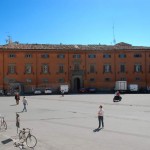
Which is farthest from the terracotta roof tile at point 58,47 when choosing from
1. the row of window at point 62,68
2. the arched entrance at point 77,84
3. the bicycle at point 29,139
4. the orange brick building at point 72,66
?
the bicycle at point 29,139

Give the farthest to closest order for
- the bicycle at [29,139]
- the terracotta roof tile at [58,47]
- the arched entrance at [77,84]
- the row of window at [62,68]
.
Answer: the arched entrance at [77,84] → the terracotta roof tile at [58,47] → the row of window at [62,68] → the bicycle at [29,139]

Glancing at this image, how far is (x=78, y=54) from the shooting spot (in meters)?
67.8

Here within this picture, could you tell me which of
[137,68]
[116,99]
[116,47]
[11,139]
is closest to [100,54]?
[116,47]

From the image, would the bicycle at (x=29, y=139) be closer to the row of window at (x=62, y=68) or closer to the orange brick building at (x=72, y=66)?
the orange brick building at (x=72, y=66)

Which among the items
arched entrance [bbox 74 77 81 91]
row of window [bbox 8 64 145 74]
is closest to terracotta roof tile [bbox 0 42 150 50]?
row of window [bbox 8 64 145 74]

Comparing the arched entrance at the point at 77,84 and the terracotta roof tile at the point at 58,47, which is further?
the arched entrance at the point at 77,84

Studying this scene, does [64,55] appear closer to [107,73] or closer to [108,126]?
[107,73]

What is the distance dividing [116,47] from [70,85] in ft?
43.7

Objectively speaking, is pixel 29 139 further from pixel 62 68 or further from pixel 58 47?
pixel 58 47

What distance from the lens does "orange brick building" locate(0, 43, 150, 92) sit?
65.4 m

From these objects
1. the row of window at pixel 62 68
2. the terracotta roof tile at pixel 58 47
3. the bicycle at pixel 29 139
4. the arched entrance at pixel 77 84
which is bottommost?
the bicycle at pixel 29 139

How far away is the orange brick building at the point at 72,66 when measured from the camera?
6538cm

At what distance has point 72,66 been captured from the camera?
6762 cm

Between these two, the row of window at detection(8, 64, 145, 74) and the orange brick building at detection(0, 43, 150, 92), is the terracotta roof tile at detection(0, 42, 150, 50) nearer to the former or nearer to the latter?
the orange brick building at detection(0, 43, 150, 92)
